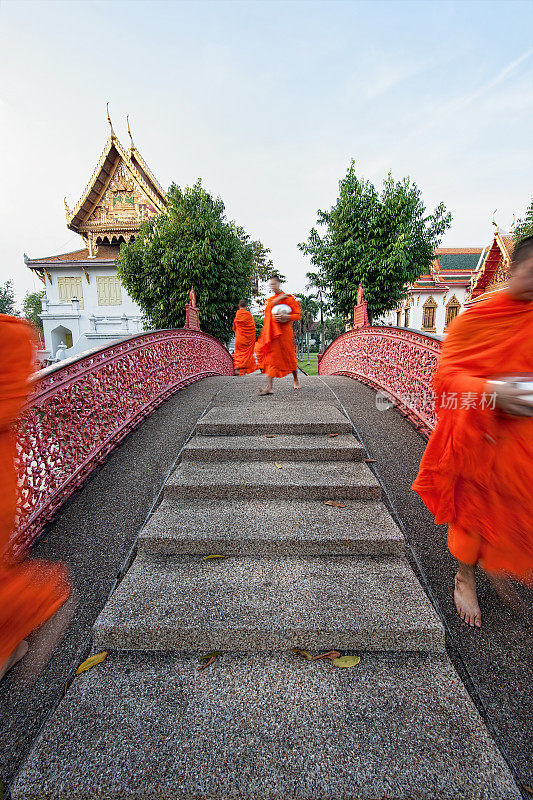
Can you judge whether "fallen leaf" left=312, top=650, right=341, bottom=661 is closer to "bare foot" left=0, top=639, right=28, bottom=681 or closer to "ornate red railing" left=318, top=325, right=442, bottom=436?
"bare foot" left=0, top=639, right=28, bottom=681

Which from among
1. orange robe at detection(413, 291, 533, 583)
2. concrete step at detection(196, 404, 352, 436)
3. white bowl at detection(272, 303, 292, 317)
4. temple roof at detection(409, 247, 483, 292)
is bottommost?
concrete step at detection(196, 404, 352, 436)

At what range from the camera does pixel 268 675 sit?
5.36ft

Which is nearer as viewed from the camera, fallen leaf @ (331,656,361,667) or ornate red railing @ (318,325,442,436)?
fallen leaf @ (331,656,361,667)

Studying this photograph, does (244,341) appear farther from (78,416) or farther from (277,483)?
(277,483)

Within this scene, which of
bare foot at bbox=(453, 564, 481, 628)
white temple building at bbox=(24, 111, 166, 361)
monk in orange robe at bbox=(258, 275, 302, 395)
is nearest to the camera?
bare foot at bbox=(453, 564, 481, 628)

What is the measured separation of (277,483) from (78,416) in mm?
1799

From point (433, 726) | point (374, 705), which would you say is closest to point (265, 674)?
point (374, 705)

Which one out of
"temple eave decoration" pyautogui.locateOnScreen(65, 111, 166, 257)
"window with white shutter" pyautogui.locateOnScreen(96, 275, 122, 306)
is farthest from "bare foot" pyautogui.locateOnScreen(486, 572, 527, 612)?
"temple eave decoration" pyautogui.locateOnScreen(65, 111, 166, 257)

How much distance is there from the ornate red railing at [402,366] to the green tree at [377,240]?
839 centimetres

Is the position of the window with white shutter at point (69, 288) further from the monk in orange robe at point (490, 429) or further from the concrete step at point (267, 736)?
the monk in orange robe at point (490, 429)

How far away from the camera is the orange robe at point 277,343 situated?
5047 mm

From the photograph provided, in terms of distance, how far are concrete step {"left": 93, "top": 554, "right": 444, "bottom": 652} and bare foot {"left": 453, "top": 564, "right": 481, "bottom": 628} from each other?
0.74ft

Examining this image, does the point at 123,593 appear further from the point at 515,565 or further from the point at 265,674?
the point at 515,565

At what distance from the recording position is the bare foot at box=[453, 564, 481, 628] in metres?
1.90
